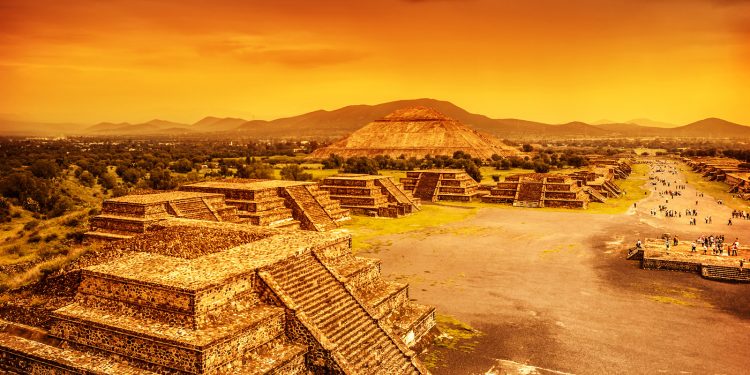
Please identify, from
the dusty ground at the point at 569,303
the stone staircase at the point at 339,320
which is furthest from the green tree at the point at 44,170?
the stone staircase at the point at 339,320

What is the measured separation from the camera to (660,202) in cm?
5266

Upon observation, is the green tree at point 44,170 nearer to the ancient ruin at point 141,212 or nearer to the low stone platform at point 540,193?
the ancient ruin at point 141,212

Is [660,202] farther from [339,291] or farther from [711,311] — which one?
[339,291]

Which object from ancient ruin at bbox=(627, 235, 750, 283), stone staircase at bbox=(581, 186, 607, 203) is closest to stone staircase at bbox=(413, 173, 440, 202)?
stone staircase at bbox=(581, 186, 607, 203)

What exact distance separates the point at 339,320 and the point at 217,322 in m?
3.24

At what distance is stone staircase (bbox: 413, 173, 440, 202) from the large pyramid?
198 ft

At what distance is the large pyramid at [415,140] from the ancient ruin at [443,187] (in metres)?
60.0

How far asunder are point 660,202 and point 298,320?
Result: 52734mm

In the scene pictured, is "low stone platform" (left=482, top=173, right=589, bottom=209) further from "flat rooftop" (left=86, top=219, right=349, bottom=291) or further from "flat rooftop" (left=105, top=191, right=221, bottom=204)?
"flat rooftop" (left=86, top=219, right=349, bottom=291)

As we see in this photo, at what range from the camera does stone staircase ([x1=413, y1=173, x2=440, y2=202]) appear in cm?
5362

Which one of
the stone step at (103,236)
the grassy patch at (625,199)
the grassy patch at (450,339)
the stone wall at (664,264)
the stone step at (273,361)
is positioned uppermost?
the stone step at (273,361)

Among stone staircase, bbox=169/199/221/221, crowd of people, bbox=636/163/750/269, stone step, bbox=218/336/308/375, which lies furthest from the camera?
crowd of people, bbox=636/163/750/269

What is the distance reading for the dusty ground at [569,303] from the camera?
14617 mm

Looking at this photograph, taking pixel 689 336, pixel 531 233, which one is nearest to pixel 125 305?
pixel 689 336
